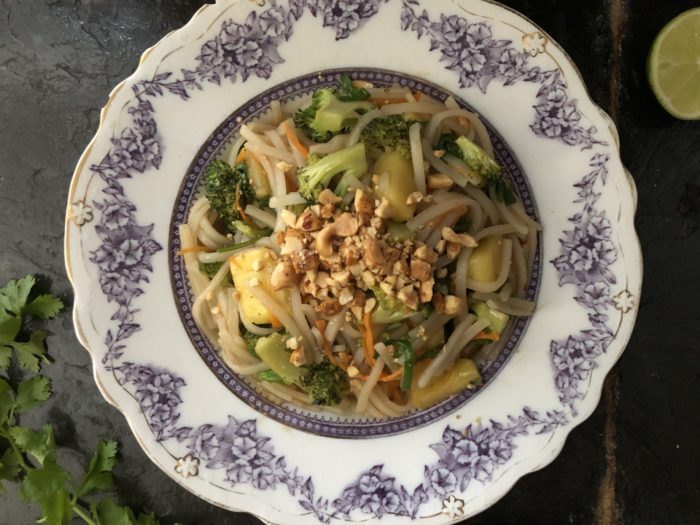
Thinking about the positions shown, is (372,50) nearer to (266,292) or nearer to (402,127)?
(402,127)

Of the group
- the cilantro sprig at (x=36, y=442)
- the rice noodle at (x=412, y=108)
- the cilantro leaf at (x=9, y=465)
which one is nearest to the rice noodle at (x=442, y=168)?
the rice noodle at (x=412, y=108)

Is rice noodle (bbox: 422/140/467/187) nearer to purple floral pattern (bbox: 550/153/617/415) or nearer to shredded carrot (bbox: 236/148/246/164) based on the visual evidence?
purple floral pattern (bbox: 550/153/617/415)

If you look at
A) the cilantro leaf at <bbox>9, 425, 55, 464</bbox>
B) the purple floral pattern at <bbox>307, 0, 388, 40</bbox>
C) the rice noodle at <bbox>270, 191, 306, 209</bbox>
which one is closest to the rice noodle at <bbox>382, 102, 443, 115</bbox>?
the purple floral pattern at <bbox>307, 0, 388, 40</bbox>

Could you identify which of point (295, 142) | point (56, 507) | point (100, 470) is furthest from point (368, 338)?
point (56, 507)

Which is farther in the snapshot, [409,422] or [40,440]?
[40,440]

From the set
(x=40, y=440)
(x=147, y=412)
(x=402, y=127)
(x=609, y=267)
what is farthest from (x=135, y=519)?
(x=609, y=267)

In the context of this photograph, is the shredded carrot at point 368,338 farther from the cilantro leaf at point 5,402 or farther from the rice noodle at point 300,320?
the cilantro leaf at point 5,402
